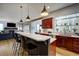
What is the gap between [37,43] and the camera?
304 cm

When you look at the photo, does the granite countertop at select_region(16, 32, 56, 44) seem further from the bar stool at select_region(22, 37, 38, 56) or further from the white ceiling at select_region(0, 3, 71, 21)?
the white ceiling at select_region(0, 3, 71, 21)

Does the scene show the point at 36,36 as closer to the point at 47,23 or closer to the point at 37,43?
the point at 37,43

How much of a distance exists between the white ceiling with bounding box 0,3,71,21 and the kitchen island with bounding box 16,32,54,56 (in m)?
0.46

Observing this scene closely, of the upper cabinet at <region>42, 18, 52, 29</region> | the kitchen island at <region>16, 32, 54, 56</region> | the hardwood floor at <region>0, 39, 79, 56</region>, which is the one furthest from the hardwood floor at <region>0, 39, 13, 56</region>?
the upper cabinet at <region>42, 18, 52, 29</region>

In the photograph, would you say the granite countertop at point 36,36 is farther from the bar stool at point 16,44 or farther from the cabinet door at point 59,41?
the cabinet door at point 59,41

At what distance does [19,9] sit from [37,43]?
0.91 m

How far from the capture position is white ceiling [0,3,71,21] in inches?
120

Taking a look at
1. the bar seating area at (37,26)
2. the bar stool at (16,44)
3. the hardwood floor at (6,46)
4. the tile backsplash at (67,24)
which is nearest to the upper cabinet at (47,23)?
the bar seating area at (37,26)

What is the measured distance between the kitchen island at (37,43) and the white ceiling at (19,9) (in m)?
0.46

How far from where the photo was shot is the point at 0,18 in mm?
3090

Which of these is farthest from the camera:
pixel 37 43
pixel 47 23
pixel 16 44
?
pixel 16 44

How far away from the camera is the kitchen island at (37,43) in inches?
119

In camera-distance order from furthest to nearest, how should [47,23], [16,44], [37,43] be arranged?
[16,44] < [47,23] < [37,43]

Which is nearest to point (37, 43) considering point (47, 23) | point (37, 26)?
point (37, 26)
